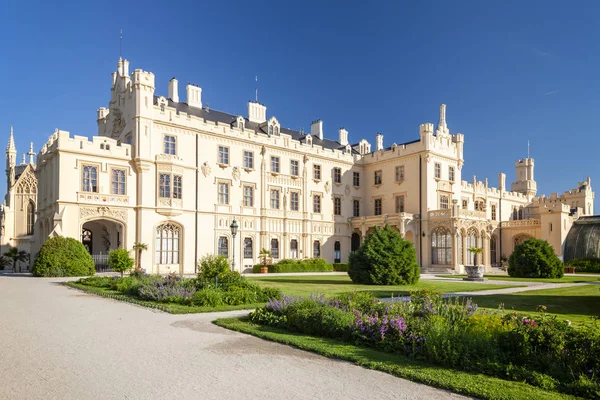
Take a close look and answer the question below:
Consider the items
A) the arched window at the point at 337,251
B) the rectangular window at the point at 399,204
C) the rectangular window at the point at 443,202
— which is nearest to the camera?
the rectangular window at the point at 443,202

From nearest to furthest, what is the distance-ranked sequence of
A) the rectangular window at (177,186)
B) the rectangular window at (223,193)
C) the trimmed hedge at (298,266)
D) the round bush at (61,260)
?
1. the round bush at (61,260)
2. the rectangular window at (177,186)
3. the trimmed hedge at (298,266)
4. the rectangular window at (223,193)

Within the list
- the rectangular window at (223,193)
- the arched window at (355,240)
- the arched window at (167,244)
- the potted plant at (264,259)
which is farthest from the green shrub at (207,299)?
the arched window at (355,240)

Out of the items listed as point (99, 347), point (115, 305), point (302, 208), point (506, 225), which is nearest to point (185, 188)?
point (302, 208)

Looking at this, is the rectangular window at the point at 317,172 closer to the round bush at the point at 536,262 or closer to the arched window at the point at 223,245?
the arched window at the point at 223,245

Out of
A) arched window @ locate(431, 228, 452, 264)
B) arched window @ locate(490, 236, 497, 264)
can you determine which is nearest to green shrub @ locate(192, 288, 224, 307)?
arched window @ locate(431, 228, 452, 264)

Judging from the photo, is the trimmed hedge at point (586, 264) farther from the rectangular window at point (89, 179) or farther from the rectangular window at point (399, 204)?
the rectangular window at point (89, 179)

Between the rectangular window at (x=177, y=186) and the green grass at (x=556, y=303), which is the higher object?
the rectangular window at (x=177, y=186)

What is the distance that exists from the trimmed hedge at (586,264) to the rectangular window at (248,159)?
29.6 metres

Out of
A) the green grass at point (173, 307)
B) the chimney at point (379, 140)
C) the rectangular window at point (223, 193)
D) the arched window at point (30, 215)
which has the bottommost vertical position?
the green grass at point (173, 307)

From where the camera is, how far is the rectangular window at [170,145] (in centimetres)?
3384

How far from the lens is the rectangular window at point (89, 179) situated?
100 feet

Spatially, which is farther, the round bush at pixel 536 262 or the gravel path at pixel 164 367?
the round bush at pixel 536 262

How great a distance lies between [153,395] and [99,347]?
3.28 meters

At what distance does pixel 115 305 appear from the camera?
14547 mm
